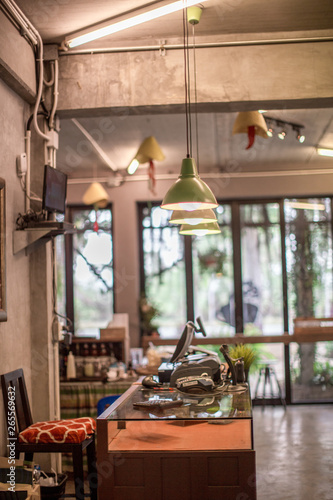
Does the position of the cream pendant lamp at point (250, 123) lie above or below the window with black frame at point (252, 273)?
above

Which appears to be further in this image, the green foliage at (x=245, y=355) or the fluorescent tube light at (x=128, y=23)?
the green foliage at (x=245, y=355)

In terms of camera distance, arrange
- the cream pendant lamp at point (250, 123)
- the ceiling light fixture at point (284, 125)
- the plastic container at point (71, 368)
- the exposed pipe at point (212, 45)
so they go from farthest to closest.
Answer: the ceiling light fixture at point (284, 125) → the plastic container at point (71, 368) → the cream pendant lamp at point (250, 123) → the exposed pipe at point (212, 45)

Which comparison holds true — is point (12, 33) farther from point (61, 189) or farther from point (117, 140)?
point (117, 140)

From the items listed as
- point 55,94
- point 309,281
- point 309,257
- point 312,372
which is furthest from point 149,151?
point 312,372

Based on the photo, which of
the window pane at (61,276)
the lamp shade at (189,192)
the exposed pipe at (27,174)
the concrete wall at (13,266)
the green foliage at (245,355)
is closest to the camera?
the lamp shade at (189,192)

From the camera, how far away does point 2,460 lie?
359 centimetres

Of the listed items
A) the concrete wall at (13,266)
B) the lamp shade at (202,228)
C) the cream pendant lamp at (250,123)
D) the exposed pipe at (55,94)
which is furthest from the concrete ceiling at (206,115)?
the lamp shade at (202,228)

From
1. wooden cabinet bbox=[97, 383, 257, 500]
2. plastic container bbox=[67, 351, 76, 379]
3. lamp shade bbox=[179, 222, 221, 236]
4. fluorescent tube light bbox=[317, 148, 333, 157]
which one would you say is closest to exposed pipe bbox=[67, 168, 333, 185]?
fluorescent tube light bbox=[317, 148, 333, 157]

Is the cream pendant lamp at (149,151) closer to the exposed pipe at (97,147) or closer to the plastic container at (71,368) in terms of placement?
the exposed pipe at (97,147)

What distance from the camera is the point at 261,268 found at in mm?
9062

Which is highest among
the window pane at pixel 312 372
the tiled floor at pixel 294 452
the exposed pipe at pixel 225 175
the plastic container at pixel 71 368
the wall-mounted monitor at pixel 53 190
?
the exposed pipe at pixel 225 175

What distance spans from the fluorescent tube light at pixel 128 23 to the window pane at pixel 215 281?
4.84 meters

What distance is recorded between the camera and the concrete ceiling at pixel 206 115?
4105 millimetres

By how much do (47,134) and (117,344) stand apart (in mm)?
2272
